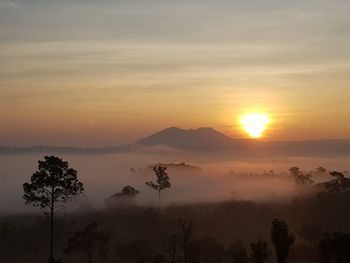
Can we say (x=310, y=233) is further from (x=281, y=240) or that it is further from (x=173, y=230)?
(x=281, y=240)

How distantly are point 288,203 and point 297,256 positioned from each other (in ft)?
218

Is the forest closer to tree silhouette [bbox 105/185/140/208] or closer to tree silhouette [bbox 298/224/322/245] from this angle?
tree silhouette [bbox 298/224/322/245]

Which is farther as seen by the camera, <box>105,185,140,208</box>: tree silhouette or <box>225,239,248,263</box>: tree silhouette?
<box>105,185,140,208</box>: tree silhouette

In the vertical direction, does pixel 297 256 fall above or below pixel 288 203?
below

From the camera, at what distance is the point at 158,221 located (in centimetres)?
16062

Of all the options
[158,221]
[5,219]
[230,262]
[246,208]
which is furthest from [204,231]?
[5,219]

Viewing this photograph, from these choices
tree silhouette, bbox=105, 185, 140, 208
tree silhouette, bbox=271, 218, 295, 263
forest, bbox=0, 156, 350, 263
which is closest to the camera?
tree silhouette, bbox=271, 218, 295, 263

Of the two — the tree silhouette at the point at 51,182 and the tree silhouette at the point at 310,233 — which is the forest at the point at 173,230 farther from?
the tree silhouette at the point at 51,182

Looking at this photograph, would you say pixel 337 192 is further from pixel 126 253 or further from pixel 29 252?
pixel 29 252

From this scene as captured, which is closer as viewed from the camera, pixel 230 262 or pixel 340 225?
pixel 230 262

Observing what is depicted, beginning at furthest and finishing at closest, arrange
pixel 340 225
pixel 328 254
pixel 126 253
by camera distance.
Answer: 1. pixel 340 225
2. pixel 126 253
3. pixel 328 254

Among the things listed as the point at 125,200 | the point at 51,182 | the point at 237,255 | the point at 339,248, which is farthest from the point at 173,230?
the point at 339,248

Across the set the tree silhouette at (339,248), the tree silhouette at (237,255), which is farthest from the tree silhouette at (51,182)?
the tree silhouette at (237,255)

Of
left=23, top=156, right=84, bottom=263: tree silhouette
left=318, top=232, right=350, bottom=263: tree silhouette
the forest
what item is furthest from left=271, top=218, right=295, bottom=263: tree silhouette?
left=23, top=156, right=84, bottom=263: tree silhouette
